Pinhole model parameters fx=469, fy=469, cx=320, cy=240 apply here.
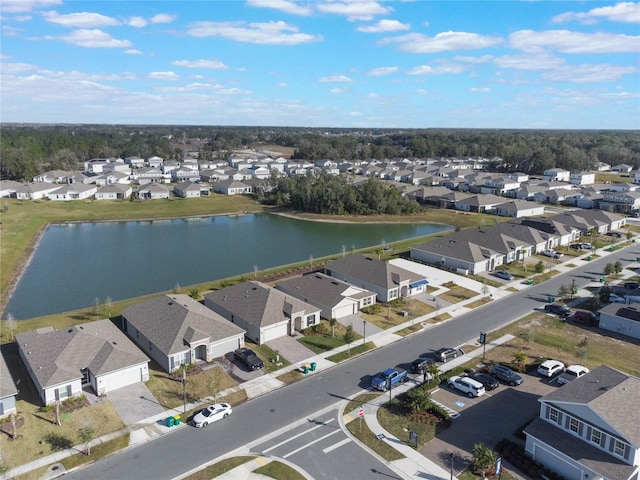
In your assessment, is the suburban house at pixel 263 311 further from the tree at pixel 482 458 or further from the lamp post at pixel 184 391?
the tree at pixel 482 458

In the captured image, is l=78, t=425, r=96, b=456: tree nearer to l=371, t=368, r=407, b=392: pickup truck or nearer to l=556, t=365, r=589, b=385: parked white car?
l=371, t=368, r=407, b=392: pickup truck

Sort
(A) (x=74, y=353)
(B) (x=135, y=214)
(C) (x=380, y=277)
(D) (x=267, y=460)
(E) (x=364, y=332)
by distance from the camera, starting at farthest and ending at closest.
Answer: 1. (B) (x=135, y=214)
2. (C) (x=380, y=277)
3. (E) (x=364, y=332)
4. (A) (x=74, y=353)
5. (D) (x=267, y=460)

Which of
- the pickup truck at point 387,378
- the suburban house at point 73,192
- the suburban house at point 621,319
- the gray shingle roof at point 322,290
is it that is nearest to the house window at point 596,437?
the pickup truck at point 387,378

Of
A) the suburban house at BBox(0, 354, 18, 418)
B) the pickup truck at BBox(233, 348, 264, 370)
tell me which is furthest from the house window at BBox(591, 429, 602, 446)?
the suburban house at BBox(0, 354, 18, 418)

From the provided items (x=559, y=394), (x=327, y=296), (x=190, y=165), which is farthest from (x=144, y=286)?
(x=190, y=165)

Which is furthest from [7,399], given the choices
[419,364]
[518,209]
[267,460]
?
[518,209]

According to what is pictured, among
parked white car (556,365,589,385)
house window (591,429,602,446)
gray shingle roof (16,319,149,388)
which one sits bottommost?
parked white car (556,365,589,385)

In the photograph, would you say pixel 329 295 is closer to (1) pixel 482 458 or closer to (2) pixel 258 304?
(2) pixel 258 304
